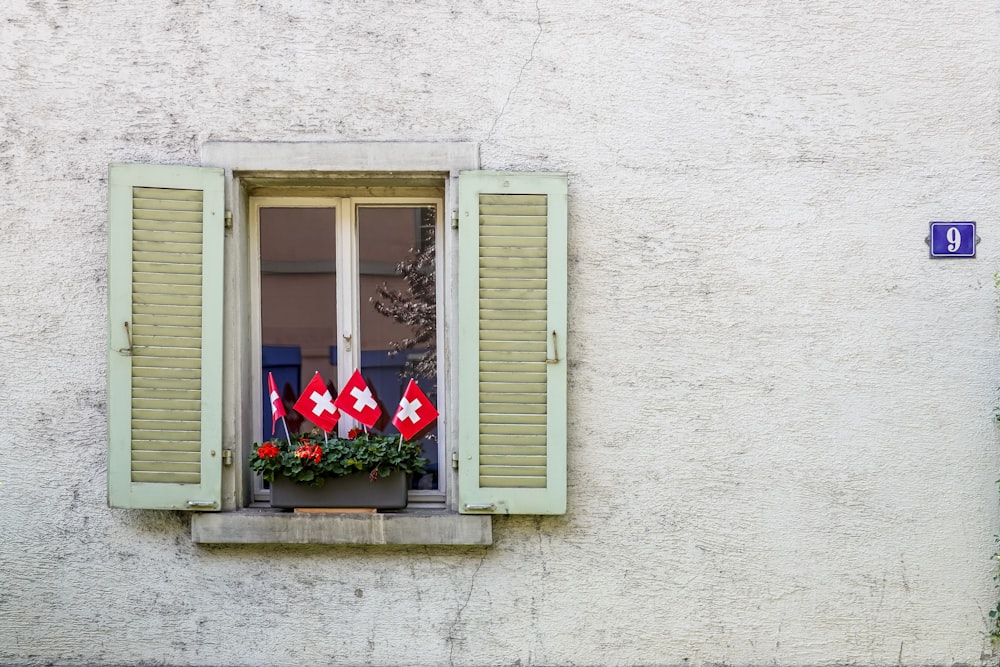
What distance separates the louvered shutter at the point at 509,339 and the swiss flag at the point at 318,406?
66 centimetres

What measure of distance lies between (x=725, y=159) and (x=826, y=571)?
1975 millimetres

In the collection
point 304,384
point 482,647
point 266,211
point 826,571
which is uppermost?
point 266,211

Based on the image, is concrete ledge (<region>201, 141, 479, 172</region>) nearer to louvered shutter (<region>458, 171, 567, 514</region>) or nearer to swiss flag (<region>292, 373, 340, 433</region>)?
louvered shutter (<region>458, 171, 567, 514</region>)

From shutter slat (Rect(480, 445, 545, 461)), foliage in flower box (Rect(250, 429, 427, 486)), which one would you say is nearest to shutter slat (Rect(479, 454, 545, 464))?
shutter slat (Rect(480, 445, 545, 461))

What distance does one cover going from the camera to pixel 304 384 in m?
5.38

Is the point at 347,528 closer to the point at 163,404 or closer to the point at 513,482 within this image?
the point at 513,482

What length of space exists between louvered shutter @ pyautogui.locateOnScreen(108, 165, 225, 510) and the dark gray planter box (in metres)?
0.37

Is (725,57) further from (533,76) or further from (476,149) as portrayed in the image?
(476,149)

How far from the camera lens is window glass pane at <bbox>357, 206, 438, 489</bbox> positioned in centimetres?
538

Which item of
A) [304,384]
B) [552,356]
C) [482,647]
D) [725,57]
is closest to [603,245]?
[552,356]

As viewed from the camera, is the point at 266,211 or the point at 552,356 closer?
the point at 552,356

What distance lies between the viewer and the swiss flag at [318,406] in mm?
5188

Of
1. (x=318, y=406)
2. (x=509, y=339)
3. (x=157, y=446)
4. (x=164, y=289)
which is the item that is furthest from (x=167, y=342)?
(x=509, y=339)

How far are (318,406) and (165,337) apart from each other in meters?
0.77
